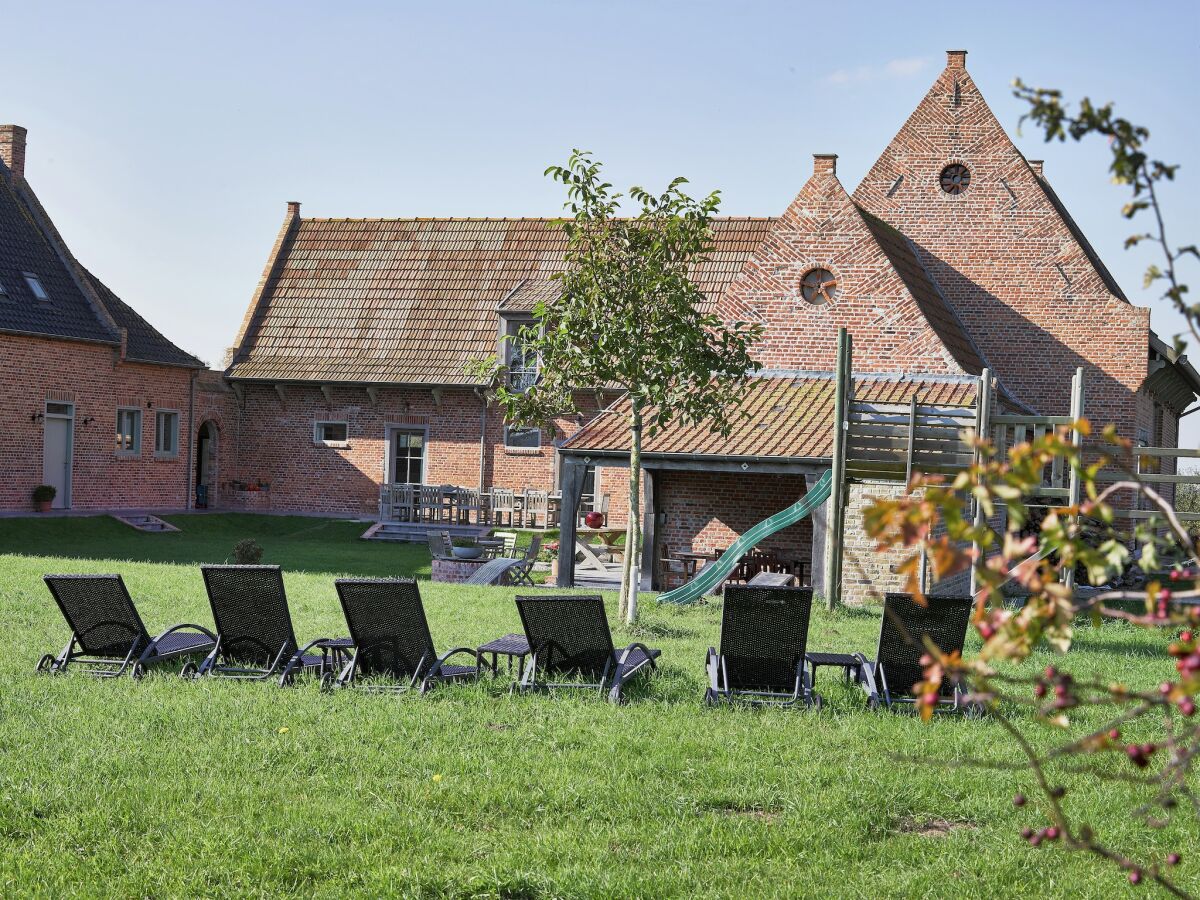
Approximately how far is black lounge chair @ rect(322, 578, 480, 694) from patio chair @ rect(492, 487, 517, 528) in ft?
67.9

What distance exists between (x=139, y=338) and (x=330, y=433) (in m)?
4.91

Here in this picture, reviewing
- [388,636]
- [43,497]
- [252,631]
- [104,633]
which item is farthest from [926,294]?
[43,497]

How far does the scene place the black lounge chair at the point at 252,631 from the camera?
8781 millimetres

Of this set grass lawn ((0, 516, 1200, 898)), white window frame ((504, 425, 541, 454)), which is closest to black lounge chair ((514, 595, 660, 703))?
grass lawn ((0, 516, 1200, 898))

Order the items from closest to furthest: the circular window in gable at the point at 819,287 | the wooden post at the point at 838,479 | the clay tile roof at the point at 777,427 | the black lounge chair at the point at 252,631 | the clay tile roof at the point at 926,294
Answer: the black lounge chair at the point at 252,631
the wooden post at the point at 838,479
the clay tile roof at the point at 777,427
the circular window in gable at the point at 819,287
the clay tile roof at the point at 926,294

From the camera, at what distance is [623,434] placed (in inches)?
730

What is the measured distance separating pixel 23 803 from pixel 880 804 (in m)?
3.91

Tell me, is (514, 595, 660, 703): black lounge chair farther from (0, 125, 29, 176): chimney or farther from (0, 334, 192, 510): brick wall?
(0, 125, 29, 176): chimney

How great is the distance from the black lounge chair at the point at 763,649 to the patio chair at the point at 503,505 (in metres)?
21.1

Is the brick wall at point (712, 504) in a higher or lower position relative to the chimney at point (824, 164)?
lower

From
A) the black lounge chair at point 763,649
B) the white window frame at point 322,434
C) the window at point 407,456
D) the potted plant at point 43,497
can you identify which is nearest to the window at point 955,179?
the window at point 407,456

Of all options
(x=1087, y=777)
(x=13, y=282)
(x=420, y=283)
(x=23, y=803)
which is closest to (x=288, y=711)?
(x=23, y=803)

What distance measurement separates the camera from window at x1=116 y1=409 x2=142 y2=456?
2888cm

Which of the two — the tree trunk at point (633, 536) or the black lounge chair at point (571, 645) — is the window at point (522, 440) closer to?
the tree trunk at point (633, 536)
